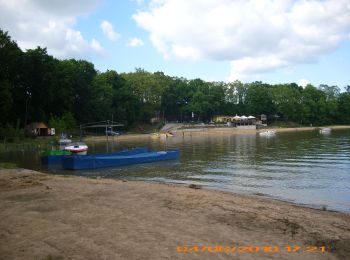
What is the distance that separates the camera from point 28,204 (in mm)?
14086

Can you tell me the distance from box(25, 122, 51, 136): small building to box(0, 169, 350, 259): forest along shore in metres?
61.3

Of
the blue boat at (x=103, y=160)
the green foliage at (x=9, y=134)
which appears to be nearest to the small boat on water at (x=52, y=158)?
the blue boat at (x=103, y=160)

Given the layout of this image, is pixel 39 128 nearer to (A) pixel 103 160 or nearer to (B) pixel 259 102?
(A) pixel 103 160

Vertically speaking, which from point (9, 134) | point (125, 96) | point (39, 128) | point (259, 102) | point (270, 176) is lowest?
point (270, 176)

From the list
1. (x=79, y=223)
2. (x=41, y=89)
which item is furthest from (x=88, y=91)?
(x=79, y=223)

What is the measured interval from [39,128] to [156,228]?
70.4 m

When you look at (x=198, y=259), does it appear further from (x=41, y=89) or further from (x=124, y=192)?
(x=41, y=89)

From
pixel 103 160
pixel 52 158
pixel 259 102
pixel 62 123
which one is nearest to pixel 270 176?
pixel 103 160

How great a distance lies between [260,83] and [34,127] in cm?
10801

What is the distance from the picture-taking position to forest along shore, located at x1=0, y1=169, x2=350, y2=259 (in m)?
8.63

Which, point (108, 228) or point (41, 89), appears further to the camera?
point (41, 89)

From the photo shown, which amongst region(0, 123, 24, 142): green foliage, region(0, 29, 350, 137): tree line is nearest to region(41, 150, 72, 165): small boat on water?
region(0, 123, 24, 142): green foliage

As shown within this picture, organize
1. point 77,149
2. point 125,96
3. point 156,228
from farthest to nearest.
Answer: point 125,96
point 77,149
point 156,228

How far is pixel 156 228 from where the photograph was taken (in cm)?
1062
